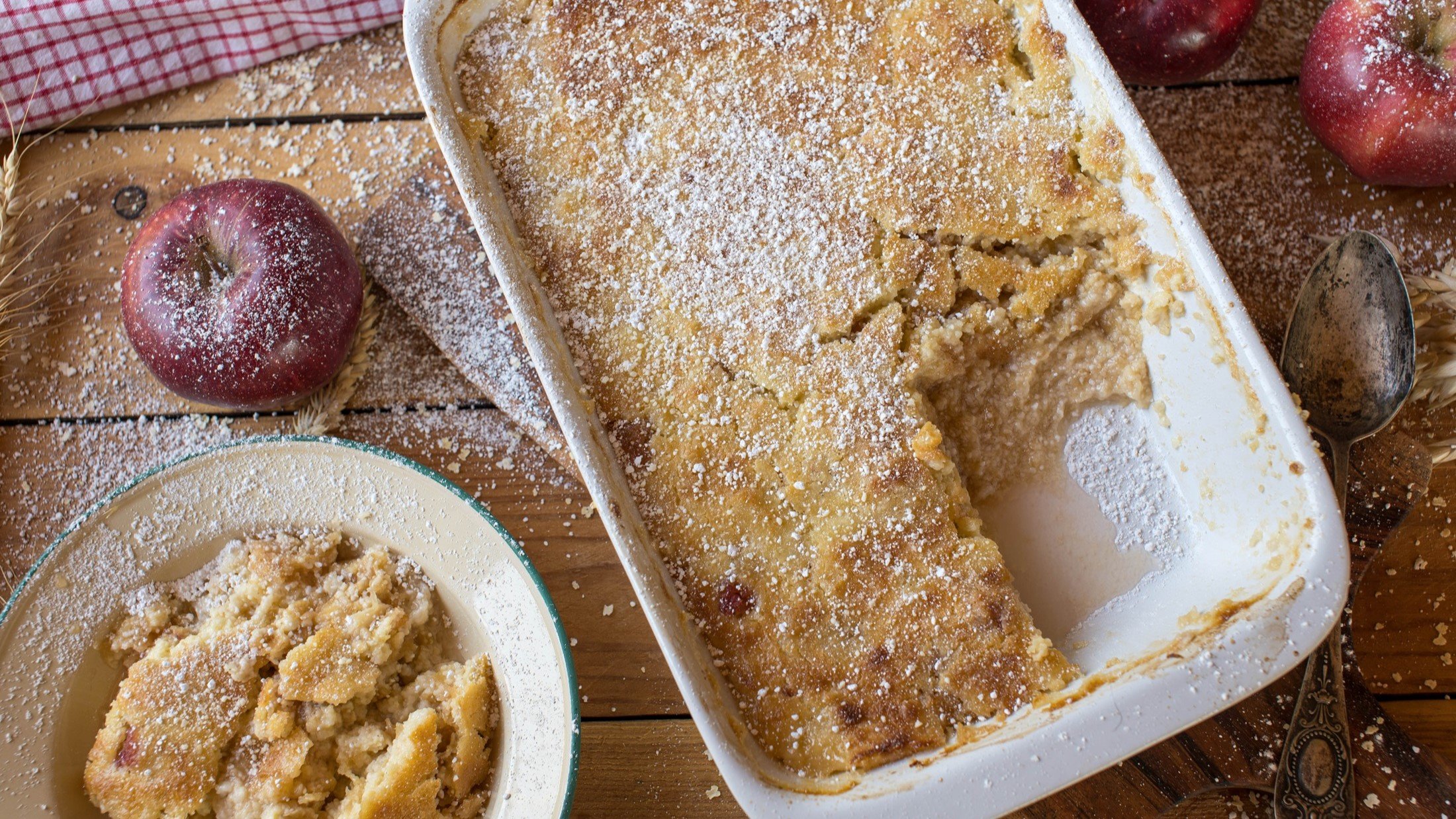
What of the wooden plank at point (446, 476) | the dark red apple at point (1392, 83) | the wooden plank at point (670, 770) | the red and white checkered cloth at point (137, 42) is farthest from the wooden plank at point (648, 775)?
the dark red apple at point (1392, 83)

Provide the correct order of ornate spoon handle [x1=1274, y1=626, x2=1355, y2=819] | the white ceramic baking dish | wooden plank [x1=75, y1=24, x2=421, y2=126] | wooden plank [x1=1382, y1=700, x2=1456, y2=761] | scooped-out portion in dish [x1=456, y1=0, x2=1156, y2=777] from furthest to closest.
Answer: wooden plank [x1=75, y1=24, x2=421, y2=126]
wooden plank [x1=1382, y1=700, x2=1456, y2=761]
ornate spoon handle [x1=1274, y1=626, x2=1355, y2=819]
scooped-out portion in dish [x1=456, y1=0, x2=1156, y2=777]
the white ceramic baking dish

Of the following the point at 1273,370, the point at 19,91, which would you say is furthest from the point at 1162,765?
the point at 19,91

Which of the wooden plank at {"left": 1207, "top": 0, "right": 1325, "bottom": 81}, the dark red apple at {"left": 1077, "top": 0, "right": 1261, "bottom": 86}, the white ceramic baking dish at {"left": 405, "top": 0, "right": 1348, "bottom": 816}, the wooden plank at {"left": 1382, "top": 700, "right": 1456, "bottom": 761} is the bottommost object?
the wooden plank at {"left": 1382, "top": 700, "right": 1456, "bottom": 761}

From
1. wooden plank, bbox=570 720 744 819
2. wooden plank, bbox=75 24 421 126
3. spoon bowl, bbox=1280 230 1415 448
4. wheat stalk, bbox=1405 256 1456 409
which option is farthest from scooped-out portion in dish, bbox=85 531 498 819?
wheat stalk, bbox=1405 256 1456 409

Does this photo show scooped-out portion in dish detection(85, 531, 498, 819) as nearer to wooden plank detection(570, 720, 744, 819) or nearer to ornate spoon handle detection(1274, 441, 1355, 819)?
wooden plank detection(570, 720, 744, 819)

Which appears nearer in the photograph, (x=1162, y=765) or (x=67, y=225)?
(x=1162, y=765)

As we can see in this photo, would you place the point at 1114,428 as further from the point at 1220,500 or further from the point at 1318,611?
the point at 1318,611
